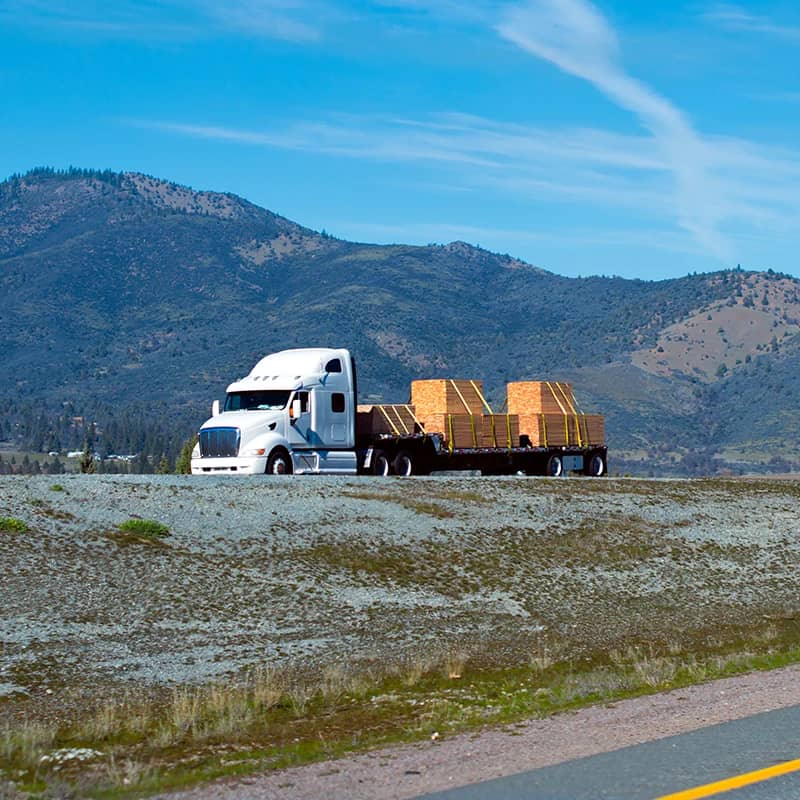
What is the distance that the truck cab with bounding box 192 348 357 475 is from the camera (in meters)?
34.9

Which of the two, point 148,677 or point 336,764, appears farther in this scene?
point 148,677

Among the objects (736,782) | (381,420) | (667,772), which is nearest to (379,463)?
(381,420)

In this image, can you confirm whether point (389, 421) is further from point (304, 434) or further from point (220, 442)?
point (220, 442)

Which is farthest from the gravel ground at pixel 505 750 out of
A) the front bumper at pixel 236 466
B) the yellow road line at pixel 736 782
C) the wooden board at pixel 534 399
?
the wooden board at pixel 534 399

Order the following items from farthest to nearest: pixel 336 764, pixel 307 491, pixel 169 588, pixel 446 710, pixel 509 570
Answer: pixel 307 491, pixel 509 570, pixel 169 588, pixel 446 710, pixel 336 764

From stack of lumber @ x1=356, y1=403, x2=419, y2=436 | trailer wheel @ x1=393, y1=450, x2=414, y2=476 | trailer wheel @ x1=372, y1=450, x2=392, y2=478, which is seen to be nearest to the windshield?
stack of lumber @ x1=356, y1=403, x2=419, y2=436

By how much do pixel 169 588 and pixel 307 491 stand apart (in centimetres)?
928

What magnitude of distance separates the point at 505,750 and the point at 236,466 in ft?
79.5

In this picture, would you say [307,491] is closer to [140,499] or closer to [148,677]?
[140,499]

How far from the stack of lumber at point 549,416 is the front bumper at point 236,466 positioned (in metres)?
15.2

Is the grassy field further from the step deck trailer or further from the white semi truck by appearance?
the step deck trailer

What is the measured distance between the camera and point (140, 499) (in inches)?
1019

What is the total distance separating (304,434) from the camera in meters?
36.8

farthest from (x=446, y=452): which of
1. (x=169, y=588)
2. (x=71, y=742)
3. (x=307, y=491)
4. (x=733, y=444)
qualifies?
(x=733, y=444)
